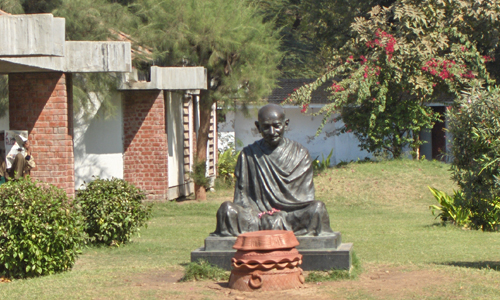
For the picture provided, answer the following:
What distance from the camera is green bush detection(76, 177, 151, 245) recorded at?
10.1 metres

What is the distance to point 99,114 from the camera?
52.9ft

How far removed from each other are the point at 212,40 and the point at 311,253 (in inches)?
400

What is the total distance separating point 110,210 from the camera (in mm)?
10148

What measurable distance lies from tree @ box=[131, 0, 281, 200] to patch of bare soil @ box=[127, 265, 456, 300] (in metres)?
9.74

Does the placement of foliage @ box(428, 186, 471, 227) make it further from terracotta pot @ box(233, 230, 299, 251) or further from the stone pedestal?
terracotta pot @ box(233, 230, 299, 251)

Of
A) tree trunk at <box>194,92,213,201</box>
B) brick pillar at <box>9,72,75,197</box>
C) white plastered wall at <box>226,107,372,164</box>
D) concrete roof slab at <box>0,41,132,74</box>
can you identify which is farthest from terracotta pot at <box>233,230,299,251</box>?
white plastered wall at <box>226,107,372,164</box>

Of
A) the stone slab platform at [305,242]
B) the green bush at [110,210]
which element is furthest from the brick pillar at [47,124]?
the stone slab platform at [305,242]

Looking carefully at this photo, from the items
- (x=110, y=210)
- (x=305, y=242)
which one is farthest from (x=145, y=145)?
(x=305, y=242)

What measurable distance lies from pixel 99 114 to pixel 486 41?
36.6ft

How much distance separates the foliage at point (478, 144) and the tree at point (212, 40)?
9.14 metres

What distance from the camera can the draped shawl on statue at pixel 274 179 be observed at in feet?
26.6

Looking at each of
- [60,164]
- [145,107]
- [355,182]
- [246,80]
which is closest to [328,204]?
[355,182]

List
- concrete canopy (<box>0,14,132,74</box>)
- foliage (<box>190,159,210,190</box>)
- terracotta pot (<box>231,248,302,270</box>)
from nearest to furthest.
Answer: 1. terracotta pot (<box>231,248,302,270</box>)
2. concrete canopy (<box>0,14,132,74</box>)
3. foliage (<box>190,159,210,190</box>)

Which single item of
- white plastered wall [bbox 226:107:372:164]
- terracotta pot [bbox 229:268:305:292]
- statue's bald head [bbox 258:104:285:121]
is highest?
white plastered wall [bbox 226:107:372:164]
